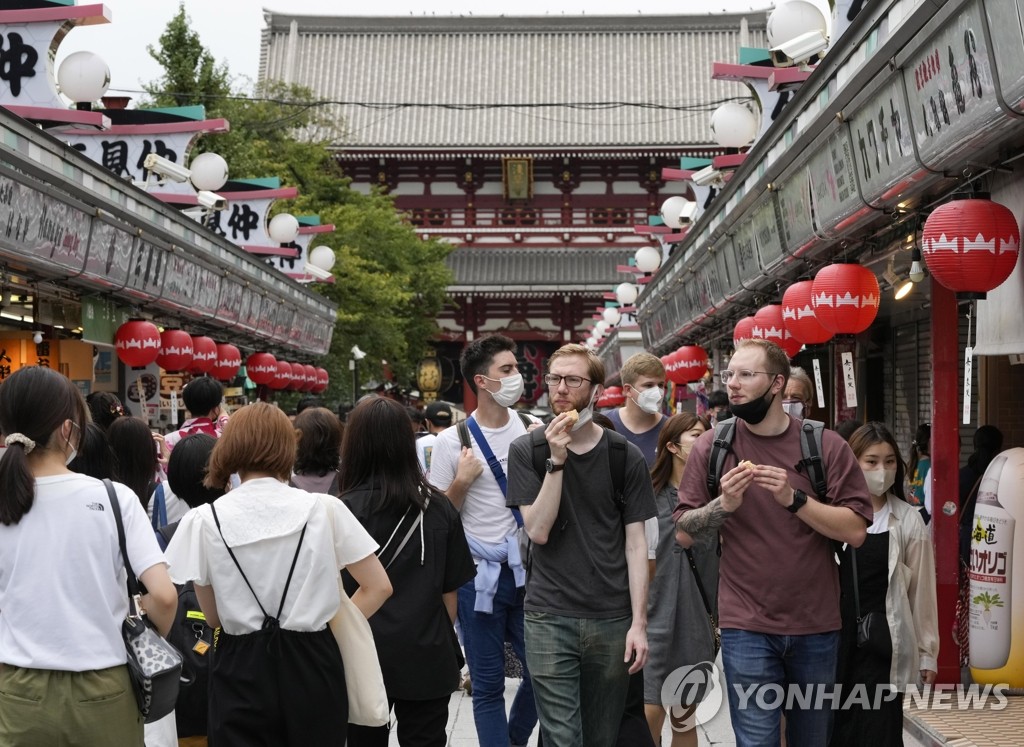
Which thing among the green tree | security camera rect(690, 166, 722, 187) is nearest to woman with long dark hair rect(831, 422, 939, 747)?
security camera rect(690, 166, 722, 187)

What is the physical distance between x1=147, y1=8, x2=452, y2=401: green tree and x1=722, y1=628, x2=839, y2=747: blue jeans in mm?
19718

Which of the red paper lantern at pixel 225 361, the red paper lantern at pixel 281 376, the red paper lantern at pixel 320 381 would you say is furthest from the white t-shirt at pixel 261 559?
the red paper lantern at pixel 320 381

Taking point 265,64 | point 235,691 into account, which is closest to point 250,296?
point 235,691

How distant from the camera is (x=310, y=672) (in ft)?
13.4

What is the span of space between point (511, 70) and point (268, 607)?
42174 millimetres

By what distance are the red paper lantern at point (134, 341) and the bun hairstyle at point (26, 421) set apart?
8.74 meters

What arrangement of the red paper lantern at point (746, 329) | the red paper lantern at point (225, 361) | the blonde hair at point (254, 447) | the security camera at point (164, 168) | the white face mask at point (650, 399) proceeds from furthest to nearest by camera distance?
the red paper lantern at point (225, 361) → the security camera at point (164, 168) → the red paper lantern at point (746, 329) → the white face mask at point (650, 399) → the blonde hair at point (254, 447)

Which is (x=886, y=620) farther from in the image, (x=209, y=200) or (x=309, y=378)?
(x=309, y=378)

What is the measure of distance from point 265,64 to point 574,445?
4315 cm

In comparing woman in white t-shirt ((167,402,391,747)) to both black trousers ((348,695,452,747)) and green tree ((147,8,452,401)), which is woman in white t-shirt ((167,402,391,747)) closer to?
black trousers ((348,695,452,747))

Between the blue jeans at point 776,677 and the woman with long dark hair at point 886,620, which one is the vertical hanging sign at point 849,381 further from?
the blue jeans at point 776,677

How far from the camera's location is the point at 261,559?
4.07 m

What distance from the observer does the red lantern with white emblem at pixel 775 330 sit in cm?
1041

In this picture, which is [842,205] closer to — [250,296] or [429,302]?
[250,296]
